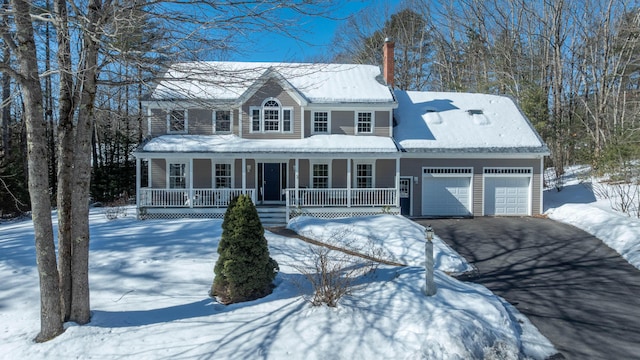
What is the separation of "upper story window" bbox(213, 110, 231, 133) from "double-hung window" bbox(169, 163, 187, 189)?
2097 mm

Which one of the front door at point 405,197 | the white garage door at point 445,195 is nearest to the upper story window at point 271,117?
the front door at point 405,197

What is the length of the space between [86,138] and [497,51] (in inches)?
1134

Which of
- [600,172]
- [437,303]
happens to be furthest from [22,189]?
[600,172]

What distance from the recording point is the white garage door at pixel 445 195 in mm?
15414

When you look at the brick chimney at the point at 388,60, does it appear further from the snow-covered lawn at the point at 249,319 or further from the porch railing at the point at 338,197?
the snow-covered lawn at the point at 249,319

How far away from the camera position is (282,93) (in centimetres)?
1545

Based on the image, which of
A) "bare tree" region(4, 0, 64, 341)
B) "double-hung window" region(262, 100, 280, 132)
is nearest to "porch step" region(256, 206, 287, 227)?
"double-hung window" region(262, 100, 280, 132)

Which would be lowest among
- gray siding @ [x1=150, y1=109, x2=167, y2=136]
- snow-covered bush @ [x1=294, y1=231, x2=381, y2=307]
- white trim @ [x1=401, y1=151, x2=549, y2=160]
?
snow-covered bush @ [x1=294, y1=231, x2=381, y2=307]

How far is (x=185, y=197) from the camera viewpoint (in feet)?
46.0

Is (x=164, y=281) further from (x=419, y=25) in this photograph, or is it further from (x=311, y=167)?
(x=419, y=25)

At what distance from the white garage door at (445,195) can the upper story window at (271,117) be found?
6.40 m

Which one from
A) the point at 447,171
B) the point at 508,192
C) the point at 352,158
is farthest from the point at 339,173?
the point at 508,192

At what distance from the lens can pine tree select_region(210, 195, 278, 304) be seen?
227 inches

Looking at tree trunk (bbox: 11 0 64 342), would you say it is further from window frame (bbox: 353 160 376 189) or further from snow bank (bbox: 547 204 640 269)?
window frame (bbox: 353 160 376 189)
